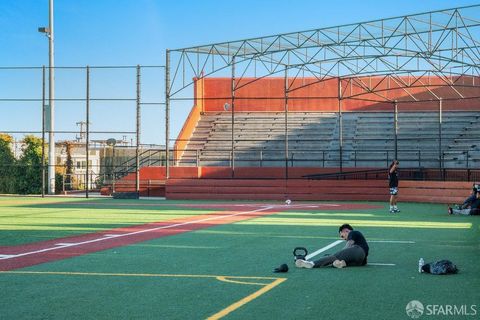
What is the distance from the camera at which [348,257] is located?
10.7 meters

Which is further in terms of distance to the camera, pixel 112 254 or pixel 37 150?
pixel 37 150

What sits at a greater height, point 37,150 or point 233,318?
point 37,150

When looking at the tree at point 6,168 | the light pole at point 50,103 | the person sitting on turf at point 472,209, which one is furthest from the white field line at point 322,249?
the tree at point 6,168

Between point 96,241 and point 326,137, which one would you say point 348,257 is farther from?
point 326,137

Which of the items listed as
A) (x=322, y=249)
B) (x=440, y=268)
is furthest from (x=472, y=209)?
(x=440, y=268)

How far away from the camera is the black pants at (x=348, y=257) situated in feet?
34.8

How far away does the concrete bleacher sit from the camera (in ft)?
132

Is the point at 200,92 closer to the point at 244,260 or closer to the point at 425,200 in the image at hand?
the point at 425,200

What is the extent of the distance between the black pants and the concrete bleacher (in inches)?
1110

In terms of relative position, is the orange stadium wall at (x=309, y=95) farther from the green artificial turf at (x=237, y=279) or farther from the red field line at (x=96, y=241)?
the green artificial turf at (x=237, y=279)

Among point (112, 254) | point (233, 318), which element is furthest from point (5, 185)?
point (233, 318)

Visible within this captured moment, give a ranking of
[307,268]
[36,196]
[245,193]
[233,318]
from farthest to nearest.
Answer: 1. [36,196]
2. [245,193]
3. [307,268]
4. [233,318]

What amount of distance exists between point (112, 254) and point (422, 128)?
110 ft

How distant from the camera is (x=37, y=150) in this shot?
41.3m
